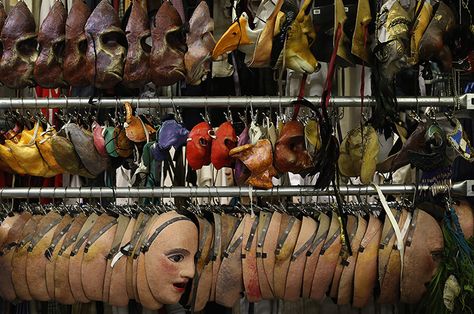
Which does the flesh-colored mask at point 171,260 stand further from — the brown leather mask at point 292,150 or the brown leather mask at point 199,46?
the brown leather mask at point 199,46

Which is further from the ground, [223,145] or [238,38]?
[238,38]

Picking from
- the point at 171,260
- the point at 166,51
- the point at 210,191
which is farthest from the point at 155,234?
the point at 166,51

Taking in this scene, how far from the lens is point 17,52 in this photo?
2.54m

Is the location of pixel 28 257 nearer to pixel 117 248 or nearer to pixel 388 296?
pixel 117 248

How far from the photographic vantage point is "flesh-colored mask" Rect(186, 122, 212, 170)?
2422 millimetres

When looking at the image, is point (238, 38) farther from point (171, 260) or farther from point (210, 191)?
point (171, 260)

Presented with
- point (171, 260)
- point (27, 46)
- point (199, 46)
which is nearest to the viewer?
point (171, 260)

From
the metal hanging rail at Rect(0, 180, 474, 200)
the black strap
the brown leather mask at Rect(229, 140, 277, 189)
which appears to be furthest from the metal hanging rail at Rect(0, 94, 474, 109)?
the black strap

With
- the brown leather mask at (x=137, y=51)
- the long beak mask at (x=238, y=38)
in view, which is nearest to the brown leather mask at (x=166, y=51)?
the brown leather mask at (x=137, y=51)

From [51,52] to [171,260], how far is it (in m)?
0.89

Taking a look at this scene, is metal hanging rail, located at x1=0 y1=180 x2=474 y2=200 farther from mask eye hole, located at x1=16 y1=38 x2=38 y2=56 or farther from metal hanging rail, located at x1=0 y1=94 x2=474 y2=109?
mask eye hole, located at x1=16 y1=38 x2=38 y2=56

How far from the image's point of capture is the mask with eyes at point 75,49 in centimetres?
249

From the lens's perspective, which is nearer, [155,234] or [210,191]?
[155,234]

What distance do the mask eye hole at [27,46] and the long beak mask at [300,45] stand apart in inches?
38.2
